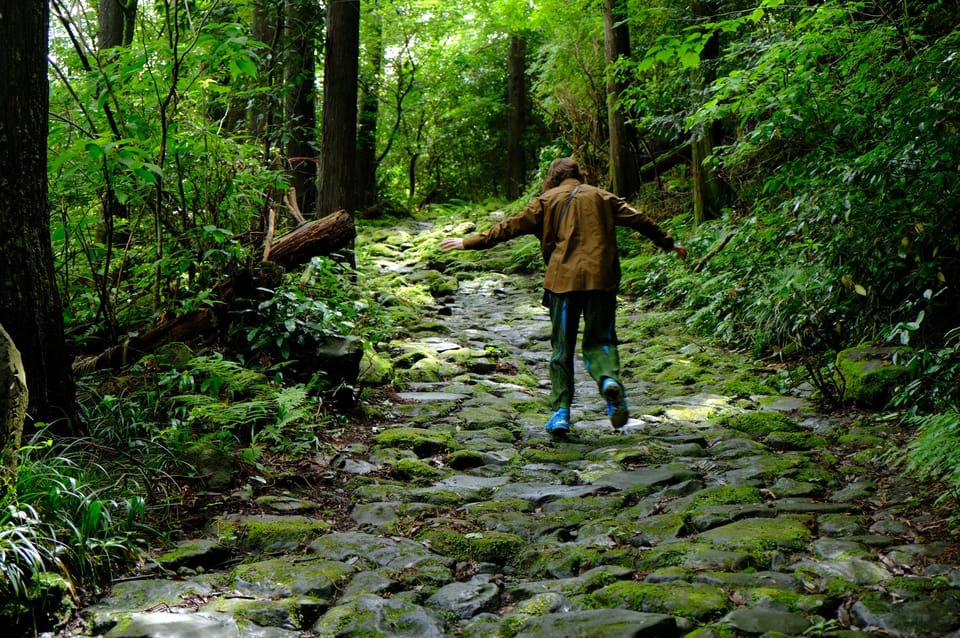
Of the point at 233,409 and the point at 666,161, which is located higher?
the point at 666,161

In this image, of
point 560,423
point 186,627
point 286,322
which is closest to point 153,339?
point 286,322

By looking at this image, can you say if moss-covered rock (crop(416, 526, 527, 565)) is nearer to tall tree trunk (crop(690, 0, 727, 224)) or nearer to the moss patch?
the moss patch

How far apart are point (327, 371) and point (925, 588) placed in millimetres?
4636

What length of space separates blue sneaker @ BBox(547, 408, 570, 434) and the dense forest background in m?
1.74

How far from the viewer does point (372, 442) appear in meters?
5.70

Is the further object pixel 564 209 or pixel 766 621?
pixel 564 209

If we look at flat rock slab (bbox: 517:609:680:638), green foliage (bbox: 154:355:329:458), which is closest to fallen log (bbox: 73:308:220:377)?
green foliage (bbox: 154:355:329:458)

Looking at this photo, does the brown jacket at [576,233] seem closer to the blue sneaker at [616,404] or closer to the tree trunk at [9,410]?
the blue sneaker at [616,404]

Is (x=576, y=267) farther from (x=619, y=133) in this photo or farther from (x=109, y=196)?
(x=619, y=133)

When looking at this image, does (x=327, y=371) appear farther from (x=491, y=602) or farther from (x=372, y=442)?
(x=491, y=602)

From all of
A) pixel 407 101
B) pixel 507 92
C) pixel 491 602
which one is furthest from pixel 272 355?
pixel 507 92

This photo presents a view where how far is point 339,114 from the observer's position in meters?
9.49

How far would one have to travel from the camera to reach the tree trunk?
120 inches

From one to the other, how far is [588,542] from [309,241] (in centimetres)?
439
